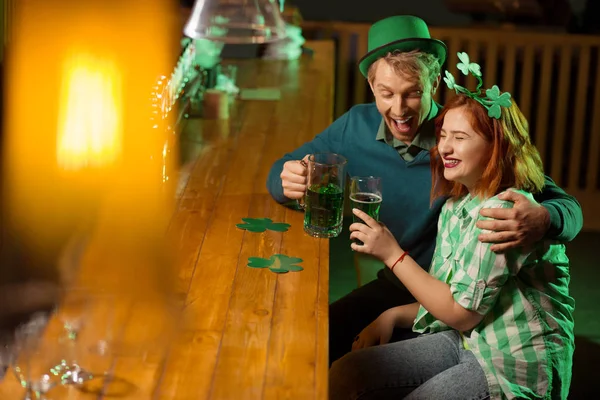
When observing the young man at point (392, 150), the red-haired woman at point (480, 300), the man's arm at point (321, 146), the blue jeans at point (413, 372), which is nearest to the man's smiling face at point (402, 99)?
the young man at point (392, 150)

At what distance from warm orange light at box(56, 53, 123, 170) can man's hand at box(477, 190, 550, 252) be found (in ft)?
4.89

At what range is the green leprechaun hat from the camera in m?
2.62

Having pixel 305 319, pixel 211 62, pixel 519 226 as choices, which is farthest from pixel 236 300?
pixel 211 62

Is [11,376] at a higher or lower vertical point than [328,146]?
lower

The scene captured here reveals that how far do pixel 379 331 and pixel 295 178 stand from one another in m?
0.52

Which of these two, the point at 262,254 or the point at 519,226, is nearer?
the point at 519,226

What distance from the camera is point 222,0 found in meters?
2.60

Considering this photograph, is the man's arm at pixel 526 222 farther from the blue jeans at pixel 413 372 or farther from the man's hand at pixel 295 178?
the man's hand at pixel 295 178

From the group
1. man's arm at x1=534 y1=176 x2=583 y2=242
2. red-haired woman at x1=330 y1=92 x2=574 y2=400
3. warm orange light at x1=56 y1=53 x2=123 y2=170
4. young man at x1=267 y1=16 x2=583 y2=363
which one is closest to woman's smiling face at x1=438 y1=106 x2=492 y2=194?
red-haired woman at x1=330 y1=92 x2=574 y2=400

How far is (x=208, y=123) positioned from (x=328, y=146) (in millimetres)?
925

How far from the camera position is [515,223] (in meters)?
2.08

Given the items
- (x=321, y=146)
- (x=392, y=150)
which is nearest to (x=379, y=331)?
(x=392, y=150)

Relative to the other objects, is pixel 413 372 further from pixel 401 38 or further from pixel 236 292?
pixel 401 38

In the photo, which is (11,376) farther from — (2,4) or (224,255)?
(2,4)
